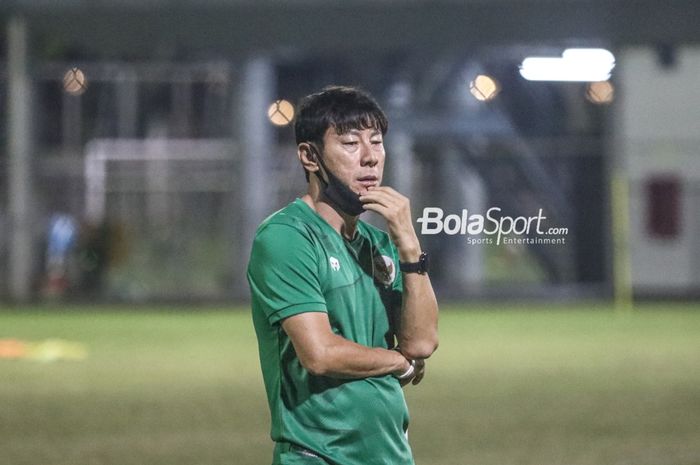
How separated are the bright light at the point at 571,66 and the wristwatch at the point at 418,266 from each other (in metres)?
1.02

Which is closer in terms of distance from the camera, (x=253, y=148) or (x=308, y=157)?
(x=308, y=157)

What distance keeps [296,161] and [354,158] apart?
2711cm

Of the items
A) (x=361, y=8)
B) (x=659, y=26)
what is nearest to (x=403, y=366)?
(x=659, y=26)

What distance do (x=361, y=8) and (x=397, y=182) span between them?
17.1 ft

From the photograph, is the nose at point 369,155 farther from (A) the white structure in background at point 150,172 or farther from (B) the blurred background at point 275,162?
(A) the white structure in background at point 150,172

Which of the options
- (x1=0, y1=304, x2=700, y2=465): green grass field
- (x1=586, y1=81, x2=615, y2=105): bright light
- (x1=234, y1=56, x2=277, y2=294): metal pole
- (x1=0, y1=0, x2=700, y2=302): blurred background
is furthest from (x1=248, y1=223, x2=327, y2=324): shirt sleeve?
(x1=234, y1=56, x2=277, y2=294): metal pole

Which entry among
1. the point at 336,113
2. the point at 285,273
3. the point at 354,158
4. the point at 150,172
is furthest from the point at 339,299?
the point at 150,172

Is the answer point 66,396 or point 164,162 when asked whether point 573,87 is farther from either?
point 66,396

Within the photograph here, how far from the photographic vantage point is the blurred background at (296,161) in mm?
23969

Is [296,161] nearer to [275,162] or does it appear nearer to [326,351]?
[275,162]

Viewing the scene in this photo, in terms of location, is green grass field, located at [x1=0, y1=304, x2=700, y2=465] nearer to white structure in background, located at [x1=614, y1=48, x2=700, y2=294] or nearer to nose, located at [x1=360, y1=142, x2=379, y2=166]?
nose, located at [x1=360, y1=142, x2=379, y2=166]

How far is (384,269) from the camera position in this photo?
4.38 metres

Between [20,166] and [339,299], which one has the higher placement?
[20,166]

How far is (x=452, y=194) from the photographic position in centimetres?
3159
